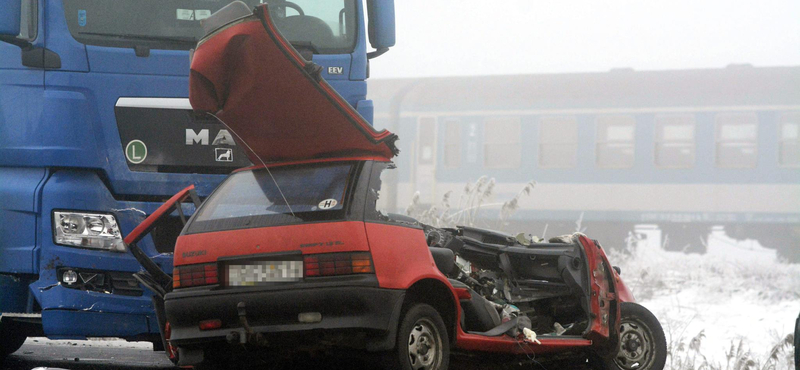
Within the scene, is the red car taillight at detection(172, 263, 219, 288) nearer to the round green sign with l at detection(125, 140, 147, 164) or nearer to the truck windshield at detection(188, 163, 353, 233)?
the truck windshield at detection(188, 163, 353, 233)

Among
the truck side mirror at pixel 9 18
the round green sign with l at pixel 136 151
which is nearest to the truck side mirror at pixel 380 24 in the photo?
the round green sign with l at pixel 136 151

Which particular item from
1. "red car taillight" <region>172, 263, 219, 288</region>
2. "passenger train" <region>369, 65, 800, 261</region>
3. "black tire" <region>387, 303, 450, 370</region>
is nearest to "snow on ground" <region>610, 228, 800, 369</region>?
"passenger train" <region>369, 65, 800, 261</region>

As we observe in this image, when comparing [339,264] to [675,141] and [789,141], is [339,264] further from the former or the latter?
[789,141]

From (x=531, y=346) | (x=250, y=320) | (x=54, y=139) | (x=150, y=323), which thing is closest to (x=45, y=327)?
(x=150, y=323)

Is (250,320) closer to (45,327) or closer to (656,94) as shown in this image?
(45,327)

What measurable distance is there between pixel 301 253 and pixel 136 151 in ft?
8.51

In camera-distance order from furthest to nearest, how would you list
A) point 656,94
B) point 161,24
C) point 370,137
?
point 656,94 → point 161,24 → point 370,137

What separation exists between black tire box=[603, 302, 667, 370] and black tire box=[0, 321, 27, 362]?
4.51 m

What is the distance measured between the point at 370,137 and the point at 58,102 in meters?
2.60

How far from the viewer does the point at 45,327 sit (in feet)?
22.0

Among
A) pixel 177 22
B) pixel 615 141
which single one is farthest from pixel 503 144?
pixel 177 22

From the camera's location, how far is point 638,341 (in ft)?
24.4

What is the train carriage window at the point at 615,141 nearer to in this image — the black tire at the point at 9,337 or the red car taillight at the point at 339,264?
the black tire at the point at 9,337

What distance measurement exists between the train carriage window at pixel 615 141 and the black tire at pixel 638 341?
1140cm
